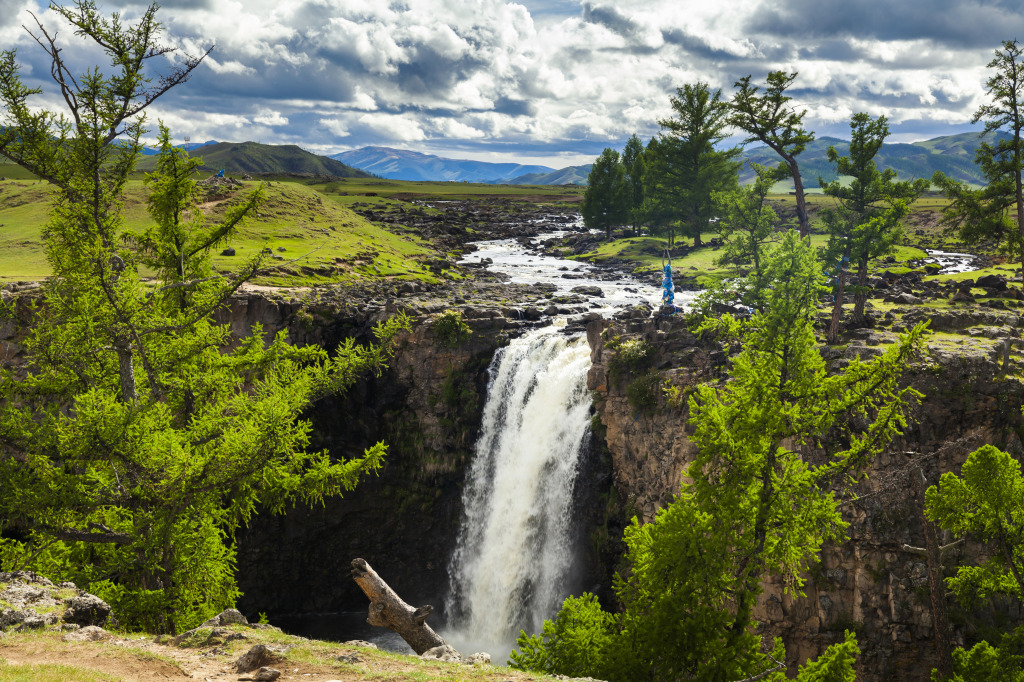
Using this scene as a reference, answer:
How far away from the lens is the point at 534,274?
213ft

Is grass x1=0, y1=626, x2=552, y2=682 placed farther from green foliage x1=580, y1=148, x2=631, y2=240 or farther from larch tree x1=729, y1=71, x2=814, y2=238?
green foliage x1=580, y1=148, x2=631, y2=240

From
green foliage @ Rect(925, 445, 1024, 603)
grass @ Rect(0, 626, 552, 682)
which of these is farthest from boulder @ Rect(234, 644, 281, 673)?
green foliage @ Rect(925, 445, 1024, 603)

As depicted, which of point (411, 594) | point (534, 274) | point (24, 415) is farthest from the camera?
point (534, 274)

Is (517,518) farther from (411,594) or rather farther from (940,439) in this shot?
(940,439)

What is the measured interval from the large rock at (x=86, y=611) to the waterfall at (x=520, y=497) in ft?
68.1

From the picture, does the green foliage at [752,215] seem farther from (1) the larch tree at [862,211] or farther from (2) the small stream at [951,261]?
(2) the small stream at [951,261]

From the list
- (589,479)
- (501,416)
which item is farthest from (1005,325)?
(501,416)

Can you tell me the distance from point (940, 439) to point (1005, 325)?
9.55 meters

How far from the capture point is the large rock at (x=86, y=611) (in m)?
13.3

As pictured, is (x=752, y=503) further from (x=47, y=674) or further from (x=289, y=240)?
(x=289, y=240)

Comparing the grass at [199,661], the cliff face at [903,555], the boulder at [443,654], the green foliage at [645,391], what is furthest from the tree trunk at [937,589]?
the boulder at [443,654]

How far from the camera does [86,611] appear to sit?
1359cm

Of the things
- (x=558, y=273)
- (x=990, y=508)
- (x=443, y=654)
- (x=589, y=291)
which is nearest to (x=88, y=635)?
(x=443, y=654)

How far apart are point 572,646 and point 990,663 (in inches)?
410
